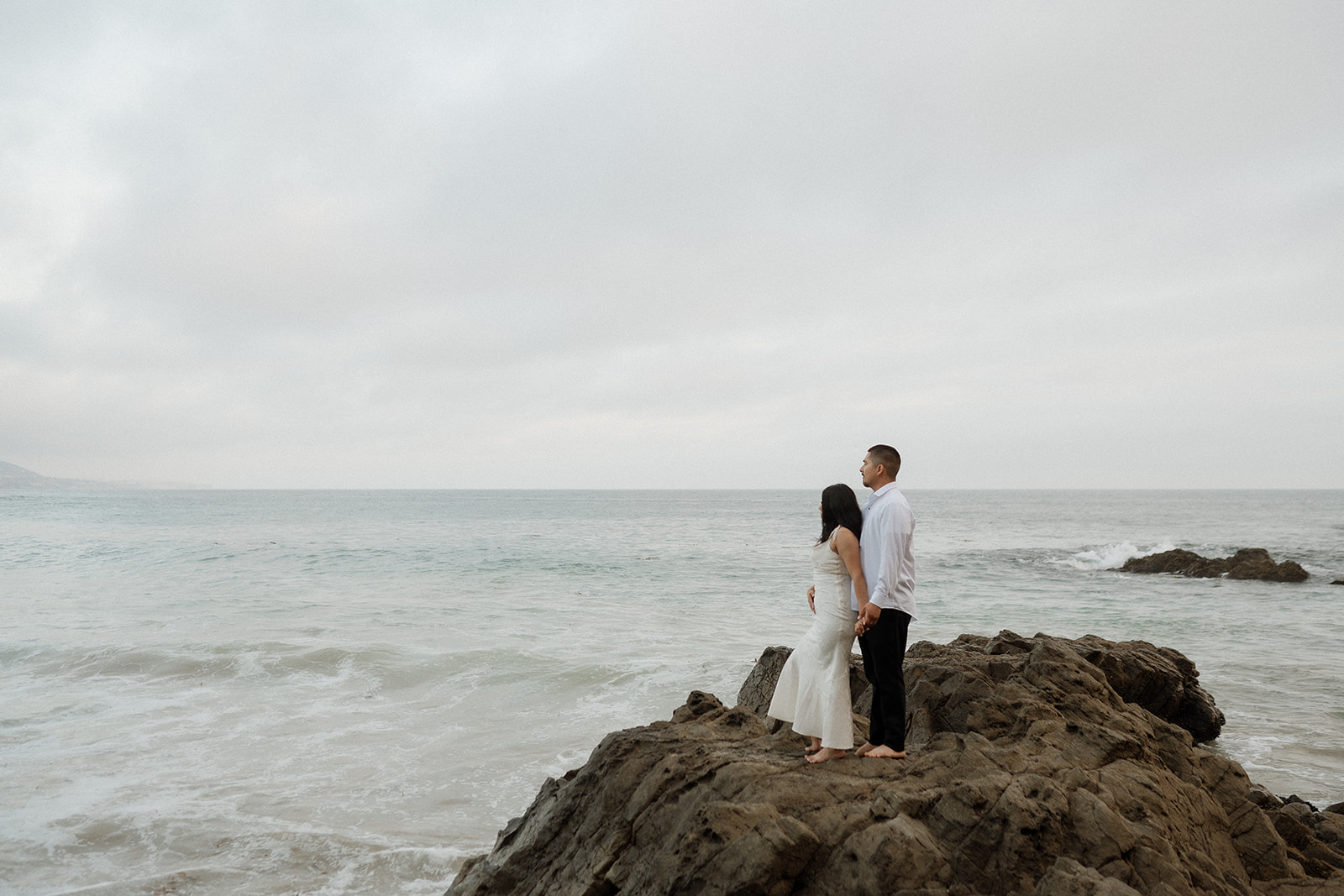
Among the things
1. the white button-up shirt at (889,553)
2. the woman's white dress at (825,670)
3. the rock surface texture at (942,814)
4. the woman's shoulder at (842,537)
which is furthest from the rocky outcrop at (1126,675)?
the woman's shoulder at (842,537)

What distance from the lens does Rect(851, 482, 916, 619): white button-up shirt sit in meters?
4.70

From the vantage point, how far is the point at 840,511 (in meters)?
5.01

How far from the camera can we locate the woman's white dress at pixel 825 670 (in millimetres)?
4738

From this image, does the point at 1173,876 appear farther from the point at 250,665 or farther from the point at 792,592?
the point at 792,592

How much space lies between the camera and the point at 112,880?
19.8ft

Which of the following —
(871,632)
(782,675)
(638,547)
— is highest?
(871,632)

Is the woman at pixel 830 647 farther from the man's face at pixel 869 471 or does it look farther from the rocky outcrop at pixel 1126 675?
the rocky outcrop at pixel 1126 675

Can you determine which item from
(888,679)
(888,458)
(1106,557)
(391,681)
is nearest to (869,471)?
(888,458)

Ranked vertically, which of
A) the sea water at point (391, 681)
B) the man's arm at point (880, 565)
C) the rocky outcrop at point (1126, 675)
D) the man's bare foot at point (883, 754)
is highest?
the man's arm at point (880, 565)

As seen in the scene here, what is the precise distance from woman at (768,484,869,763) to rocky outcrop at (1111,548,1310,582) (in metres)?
25.7

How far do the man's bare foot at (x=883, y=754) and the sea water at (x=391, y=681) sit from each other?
3.66 m

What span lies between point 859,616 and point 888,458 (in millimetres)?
1049

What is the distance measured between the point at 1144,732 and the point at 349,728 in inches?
352

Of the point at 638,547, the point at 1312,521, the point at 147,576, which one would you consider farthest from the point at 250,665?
the point at 1312,521
